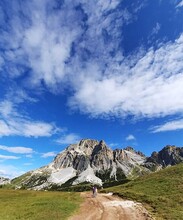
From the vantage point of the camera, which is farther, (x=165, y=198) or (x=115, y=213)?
(x=165, y=198)

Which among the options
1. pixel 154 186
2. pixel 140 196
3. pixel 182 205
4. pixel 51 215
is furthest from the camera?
pixel 154 186

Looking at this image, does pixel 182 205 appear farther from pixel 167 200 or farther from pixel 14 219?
pixel 14 219

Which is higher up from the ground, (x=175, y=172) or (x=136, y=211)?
(x=175, y=172)

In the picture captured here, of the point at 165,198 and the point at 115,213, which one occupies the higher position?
the point at 165,198

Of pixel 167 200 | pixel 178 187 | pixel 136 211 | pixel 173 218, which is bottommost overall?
pixel 173 218

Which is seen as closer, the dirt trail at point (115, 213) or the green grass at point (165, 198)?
the dirt trail at point (115, 213)

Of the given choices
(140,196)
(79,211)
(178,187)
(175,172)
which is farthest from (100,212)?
(175,172)

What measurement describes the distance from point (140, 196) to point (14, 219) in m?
27.1

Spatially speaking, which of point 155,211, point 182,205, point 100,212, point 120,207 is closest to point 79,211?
point 100,212

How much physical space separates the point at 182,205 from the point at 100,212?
14138 millimetres

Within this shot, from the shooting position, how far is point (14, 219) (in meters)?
36.9

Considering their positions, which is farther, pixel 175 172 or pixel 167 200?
pixel 175 172

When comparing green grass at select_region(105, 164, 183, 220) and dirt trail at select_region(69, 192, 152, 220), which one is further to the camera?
green grass at select_region(105, 164, 183, 220)

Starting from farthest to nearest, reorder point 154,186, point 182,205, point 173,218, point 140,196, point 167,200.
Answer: point 154,186
point 140,196
point 167,200
point 182,205
point 173,218
